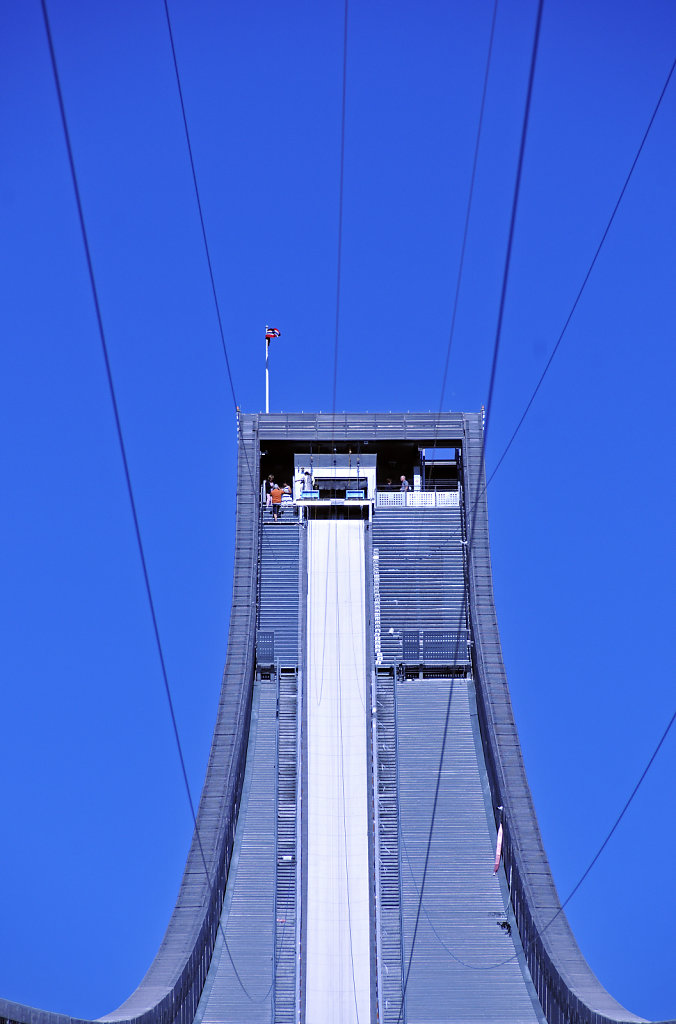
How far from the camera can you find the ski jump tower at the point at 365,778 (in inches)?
870

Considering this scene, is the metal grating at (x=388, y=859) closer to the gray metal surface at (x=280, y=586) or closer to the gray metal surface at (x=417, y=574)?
the gray metal surface at (x=417, y=574)

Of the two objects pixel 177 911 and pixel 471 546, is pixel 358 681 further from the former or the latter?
pixel 177 911

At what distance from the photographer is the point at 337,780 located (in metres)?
27.2

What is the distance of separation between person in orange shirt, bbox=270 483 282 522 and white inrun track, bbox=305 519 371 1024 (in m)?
1.06

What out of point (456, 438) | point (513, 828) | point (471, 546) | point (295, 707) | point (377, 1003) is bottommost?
point (377, 1003)

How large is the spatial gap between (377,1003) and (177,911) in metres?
4.52

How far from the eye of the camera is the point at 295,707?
29.2 meters

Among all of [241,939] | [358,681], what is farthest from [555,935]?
[358,681]

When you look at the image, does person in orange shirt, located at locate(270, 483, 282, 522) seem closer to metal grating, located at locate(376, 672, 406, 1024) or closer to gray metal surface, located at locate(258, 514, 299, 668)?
gray metal surface, located at locate(258, 514, 299, 668)

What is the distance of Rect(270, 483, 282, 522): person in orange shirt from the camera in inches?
1322

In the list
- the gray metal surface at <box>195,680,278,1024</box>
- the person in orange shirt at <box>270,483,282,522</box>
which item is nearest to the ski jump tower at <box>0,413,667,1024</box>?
the gray metal surface at <box>195,680,278,1024</box>

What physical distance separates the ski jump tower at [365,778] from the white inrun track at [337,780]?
0.05m

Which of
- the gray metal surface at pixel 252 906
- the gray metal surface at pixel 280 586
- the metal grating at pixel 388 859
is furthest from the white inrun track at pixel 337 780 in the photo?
the gray metal surface at pixel 252 906

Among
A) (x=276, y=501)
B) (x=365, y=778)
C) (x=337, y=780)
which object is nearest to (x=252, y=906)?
(x=337, y=780)
